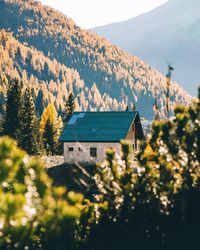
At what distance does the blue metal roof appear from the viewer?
45.1 meters

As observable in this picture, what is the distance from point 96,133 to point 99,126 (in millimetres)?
1435

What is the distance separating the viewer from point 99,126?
46.9 m

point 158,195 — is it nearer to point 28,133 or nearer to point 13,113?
point 13,113

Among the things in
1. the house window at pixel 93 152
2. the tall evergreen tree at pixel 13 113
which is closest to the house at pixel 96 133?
the house window at pixel 93 152

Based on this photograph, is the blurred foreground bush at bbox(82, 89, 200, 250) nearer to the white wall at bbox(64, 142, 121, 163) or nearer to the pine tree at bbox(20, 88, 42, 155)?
the white wall at bbox(64, 142, 121, 163)

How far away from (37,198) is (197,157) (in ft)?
12.0

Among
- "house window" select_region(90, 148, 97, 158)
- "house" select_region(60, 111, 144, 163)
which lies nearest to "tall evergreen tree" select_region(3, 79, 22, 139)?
"house" select_region(60, 111, 144, 163)

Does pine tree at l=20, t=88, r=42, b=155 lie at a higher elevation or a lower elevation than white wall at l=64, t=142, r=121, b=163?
higher

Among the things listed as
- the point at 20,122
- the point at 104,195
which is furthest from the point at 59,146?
the point at 104,195

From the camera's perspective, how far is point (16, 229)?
5281mm

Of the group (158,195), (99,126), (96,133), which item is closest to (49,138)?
(99,126)

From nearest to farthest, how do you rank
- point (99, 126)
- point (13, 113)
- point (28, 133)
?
point (99, 126)
point (13, 113)
point (28, 133)

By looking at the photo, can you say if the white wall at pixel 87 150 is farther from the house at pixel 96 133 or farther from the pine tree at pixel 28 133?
the pine tree at pixel 28 133

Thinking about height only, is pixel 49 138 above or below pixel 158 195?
above
